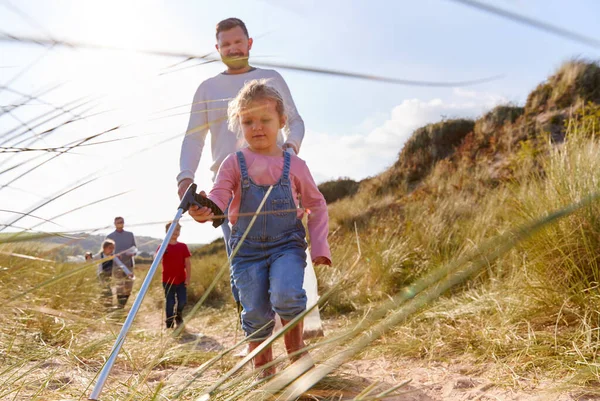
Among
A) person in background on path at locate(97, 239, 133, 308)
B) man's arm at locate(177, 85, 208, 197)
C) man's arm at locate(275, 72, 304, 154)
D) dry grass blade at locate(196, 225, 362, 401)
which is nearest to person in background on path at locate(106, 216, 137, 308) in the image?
person in background on path at locate(97, 239, 133, 308)

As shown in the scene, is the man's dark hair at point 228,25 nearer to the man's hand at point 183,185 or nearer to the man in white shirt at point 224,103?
the man in white shirt at point 224,103

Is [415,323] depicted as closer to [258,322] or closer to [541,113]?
[258,322]

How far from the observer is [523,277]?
308 cm

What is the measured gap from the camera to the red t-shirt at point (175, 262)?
6160 mm

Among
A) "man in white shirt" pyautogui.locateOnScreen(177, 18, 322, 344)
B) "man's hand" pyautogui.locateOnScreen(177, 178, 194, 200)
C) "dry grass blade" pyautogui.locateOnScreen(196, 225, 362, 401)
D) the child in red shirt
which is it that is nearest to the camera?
"dry grass blade" pyautogui.locateOnScreen(196, 225, 362, 401)

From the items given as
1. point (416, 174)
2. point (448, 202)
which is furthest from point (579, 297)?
point (416, 174)

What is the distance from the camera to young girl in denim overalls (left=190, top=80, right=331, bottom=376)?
241cm

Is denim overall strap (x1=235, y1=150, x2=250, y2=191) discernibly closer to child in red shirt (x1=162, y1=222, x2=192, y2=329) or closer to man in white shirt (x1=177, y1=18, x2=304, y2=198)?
man in white shirt (x1=177, y1=18, x2=304, y2=198)

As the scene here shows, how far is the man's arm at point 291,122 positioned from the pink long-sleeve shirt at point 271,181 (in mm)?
259

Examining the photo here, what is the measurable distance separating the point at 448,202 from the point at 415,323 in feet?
14.5

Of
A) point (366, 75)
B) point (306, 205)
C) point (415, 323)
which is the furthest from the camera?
point (415, 323)

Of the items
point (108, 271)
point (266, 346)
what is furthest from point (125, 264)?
point (266, 346)

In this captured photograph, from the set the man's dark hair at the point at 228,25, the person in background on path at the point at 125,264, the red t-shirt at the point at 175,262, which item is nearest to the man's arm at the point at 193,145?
the man's dark hair at the point at 228,25

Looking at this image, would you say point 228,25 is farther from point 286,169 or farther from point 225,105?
point 286,169
